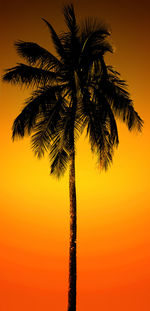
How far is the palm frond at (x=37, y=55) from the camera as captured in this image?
38.1 ft

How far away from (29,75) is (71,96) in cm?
157

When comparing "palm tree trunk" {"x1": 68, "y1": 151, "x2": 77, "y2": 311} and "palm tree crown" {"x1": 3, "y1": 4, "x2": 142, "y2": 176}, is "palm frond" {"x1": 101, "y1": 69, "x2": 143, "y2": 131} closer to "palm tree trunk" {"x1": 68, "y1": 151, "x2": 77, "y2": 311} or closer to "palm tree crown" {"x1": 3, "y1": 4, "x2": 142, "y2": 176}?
"palm tree crown" {"x1": 3, "y1": 4, "x2": 142, "y2": 176}

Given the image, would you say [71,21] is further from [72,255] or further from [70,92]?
[72,255]

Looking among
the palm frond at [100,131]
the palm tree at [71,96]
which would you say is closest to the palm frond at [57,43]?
the palm tree at [71,96]

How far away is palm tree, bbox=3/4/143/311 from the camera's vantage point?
10.9m

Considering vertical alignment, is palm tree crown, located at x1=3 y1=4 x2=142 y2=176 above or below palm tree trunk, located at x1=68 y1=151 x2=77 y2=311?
above

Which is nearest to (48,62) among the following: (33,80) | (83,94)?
(33,80)

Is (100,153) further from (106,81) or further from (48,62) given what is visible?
(48,62)

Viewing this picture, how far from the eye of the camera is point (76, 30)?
38.7 feet

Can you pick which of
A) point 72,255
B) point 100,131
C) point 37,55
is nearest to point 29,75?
point 37,55

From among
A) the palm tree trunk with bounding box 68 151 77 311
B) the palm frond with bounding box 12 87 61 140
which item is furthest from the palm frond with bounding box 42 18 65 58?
the palm tree trunk with bounding box 68 151 77 311

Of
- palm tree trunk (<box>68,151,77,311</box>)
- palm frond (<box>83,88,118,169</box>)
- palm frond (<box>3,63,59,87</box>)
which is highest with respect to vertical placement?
palm frond (<box>3,63,59,87</box>)

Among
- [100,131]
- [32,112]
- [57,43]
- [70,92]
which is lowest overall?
[100,131]

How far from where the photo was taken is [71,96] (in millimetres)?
11797
